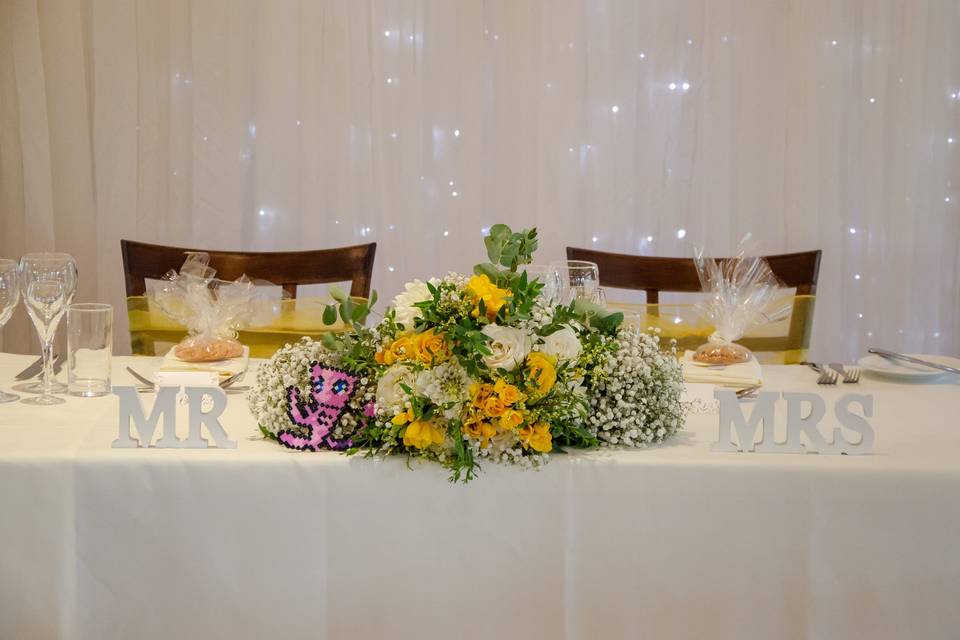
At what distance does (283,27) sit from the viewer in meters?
3.47

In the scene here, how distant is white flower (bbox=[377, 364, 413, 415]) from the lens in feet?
4.24

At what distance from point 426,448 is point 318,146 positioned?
238cm

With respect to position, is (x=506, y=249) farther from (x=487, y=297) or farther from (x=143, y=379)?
(x=143, y=379)

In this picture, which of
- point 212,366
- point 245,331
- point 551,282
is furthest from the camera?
point 245,331

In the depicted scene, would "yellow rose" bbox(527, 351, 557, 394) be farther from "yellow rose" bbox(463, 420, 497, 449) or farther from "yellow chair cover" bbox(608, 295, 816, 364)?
"yellow chair cover" bbox(608, 295, 816, 364)

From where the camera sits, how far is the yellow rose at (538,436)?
1.30 meters

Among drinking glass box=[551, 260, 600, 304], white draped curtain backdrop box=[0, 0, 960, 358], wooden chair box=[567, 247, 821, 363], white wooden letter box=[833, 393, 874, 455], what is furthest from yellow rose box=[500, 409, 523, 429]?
white draped curtain backdrop box=[0, 0, 960, 358]

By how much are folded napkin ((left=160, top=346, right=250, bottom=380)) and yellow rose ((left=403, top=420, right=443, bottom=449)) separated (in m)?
0.57

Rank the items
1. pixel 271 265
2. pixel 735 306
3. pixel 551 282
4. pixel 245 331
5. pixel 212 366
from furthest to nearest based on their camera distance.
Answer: pixel 271 265 < pixel 245 331 < pixel 735 306 < pixel 212 366 < pixel 551 282

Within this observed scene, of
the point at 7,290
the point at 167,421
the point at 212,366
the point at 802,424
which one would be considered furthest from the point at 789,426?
the point at 7,290

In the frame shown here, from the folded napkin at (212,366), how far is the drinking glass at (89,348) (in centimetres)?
11

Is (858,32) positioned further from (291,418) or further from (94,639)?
(94,639)

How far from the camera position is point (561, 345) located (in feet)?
4.32

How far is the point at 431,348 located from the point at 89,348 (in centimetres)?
68
